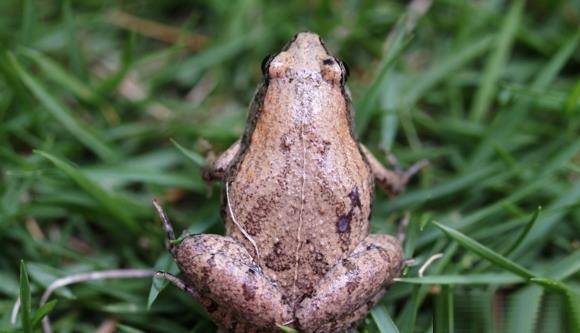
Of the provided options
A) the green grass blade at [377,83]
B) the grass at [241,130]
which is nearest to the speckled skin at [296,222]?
the grass at [241,130]

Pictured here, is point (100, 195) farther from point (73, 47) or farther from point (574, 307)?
point (574, 307)

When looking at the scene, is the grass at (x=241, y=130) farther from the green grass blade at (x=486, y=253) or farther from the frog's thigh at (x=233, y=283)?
the frog's thigh at (x=233, y=283)

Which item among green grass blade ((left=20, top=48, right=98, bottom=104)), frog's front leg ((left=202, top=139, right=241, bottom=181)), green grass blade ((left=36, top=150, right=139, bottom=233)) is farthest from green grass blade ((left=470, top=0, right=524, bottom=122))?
green grass blade ((left=20, top=48, right=98, bottom=104))

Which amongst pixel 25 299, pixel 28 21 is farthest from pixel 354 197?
pixel 28 21

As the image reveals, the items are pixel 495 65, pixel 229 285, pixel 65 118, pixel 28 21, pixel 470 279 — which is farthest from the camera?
pixel 495 65

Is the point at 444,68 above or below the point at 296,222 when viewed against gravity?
above

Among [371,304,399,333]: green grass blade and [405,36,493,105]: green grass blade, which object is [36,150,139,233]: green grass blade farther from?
[405,36,493,105]: green grass blade
